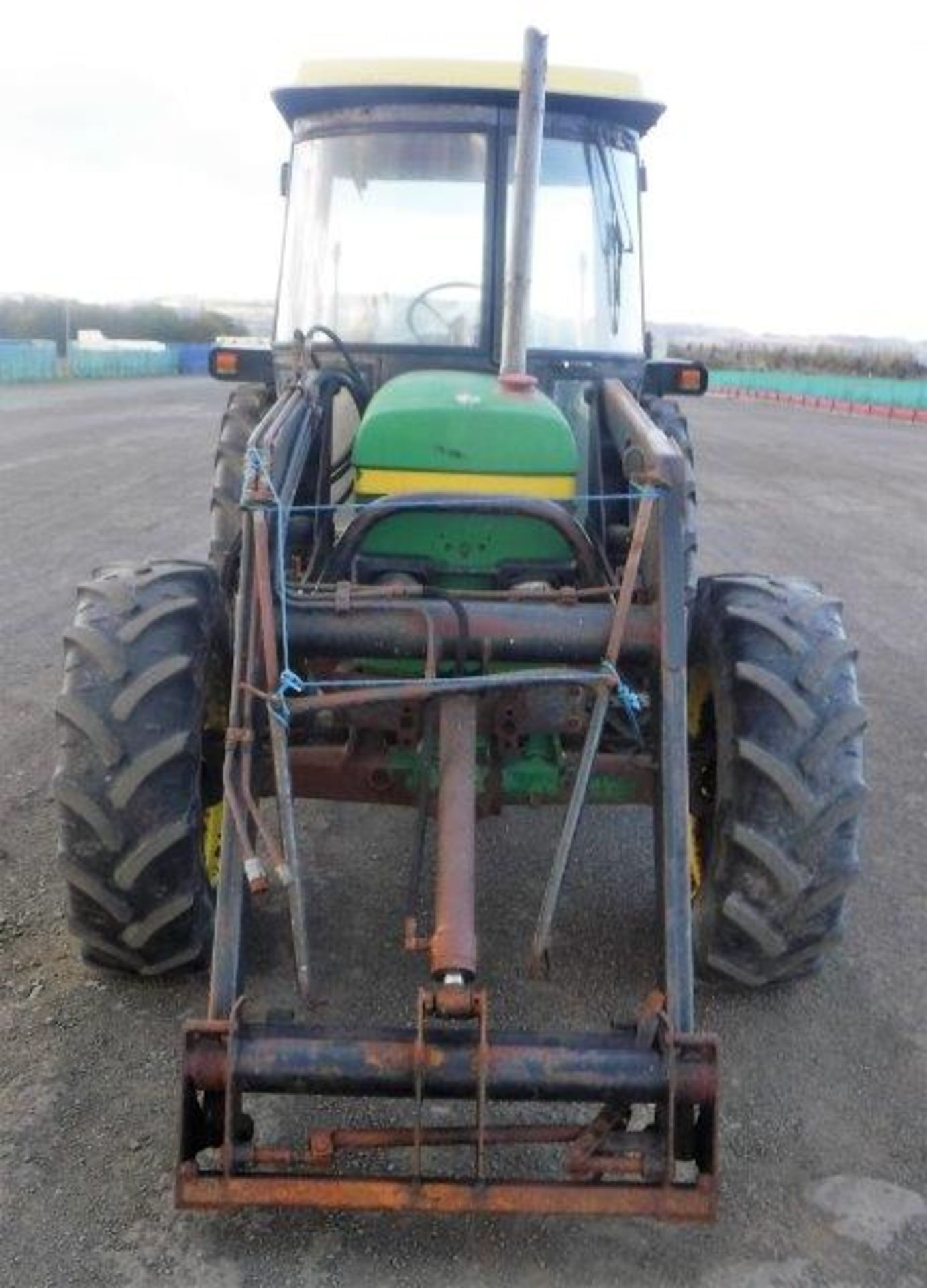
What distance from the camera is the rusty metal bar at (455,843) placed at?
2.93m

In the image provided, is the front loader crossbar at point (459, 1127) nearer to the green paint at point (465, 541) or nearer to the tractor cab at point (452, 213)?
the green paint at point (465, 541)

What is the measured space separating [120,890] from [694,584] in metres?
2.15

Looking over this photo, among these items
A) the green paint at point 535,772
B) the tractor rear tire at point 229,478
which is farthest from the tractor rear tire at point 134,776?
the tractor rear tire at point 229,478

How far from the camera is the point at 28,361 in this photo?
35344mm

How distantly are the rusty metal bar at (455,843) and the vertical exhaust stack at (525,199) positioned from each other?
130cm

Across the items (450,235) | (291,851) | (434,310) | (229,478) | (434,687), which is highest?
(450,235)

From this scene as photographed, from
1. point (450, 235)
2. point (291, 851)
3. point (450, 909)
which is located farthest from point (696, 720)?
point (450, 235)

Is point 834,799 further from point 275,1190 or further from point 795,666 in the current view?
point 275,1190

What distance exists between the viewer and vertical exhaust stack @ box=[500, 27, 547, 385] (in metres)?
3.95

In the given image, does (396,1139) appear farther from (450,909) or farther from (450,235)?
(450,235)

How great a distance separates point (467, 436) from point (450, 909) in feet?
5.12

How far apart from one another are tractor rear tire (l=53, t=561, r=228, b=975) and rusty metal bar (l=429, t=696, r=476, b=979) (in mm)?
706

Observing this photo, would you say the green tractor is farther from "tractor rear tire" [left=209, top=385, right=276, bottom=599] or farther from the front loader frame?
"tractor rear tire" [left=209, top=385, right=276, bottom=599]

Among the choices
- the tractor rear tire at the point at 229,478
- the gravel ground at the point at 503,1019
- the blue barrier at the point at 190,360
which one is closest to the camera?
the gravel ground at the point at 503,1019
